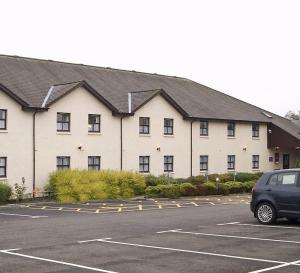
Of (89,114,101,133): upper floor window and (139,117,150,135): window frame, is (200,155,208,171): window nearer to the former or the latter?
(139,117,150,135): window frame

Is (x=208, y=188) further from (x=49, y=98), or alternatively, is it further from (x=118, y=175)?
(x=49, y=98)

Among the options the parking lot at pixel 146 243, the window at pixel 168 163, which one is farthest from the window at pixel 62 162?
the parking lot at pixel 146 243

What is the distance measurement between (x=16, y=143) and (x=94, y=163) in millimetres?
→ 5800

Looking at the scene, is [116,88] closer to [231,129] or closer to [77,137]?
[77,137]

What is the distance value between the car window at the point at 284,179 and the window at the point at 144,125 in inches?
803

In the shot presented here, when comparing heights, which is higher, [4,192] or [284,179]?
[284,179]

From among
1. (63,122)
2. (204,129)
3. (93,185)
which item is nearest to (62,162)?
(63,122)

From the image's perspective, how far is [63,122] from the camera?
3344 cm

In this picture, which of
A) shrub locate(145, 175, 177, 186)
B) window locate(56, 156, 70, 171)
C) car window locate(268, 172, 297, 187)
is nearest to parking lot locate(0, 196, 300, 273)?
car window locate(268, 172, 297, 187)

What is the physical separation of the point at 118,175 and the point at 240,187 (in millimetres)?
9007

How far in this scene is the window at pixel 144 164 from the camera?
37750 mm

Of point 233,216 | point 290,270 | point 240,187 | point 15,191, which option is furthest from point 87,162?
point 290,270

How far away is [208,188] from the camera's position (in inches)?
1383

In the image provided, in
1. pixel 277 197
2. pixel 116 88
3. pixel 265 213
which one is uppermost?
pixel 116 88
